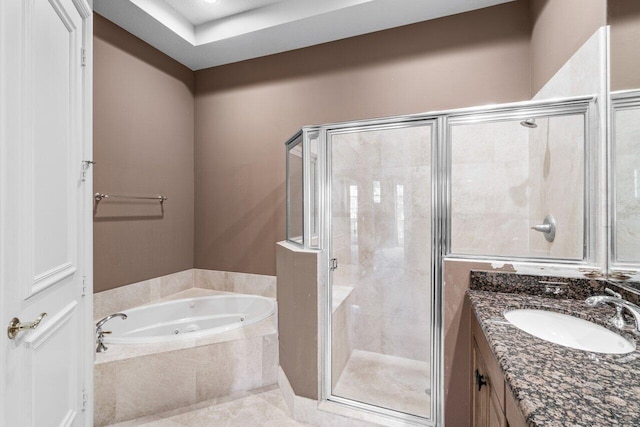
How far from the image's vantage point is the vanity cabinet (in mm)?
797

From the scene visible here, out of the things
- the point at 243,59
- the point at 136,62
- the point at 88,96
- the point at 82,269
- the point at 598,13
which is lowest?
the point at 82,269

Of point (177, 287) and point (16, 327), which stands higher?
point (16, 327)

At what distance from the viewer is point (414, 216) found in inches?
78.8

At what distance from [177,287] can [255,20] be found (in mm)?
2580

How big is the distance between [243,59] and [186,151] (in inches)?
43.8

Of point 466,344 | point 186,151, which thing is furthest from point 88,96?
point 466,344

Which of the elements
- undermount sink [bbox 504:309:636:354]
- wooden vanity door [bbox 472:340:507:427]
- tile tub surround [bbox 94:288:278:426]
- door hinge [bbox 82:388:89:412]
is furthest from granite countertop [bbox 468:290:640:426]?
door hinge [bbox 82:388:89:412]

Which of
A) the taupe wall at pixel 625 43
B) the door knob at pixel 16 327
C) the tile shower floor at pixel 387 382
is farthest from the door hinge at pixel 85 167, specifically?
the taupe wall at pixel 625 43

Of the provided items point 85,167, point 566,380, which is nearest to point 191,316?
point 85,167

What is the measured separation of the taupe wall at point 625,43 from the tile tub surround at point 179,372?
2322mm

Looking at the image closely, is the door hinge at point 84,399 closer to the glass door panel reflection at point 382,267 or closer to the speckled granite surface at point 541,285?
the glass door panel reflection at point 382,267

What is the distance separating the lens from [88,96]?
1.46 meters

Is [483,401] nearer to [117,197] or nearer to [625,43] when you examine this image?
[625,43]

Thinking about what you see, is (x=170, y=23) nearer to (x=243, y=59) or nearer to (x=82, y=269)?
(x=243, y=59)
